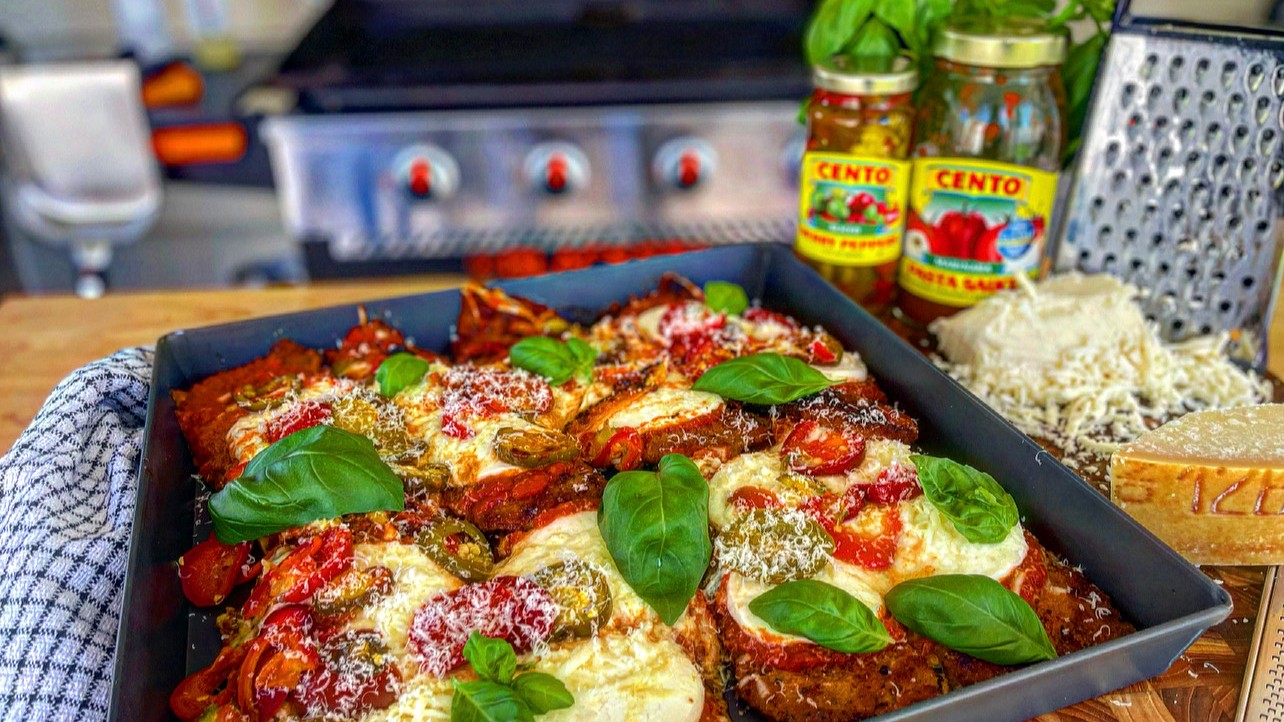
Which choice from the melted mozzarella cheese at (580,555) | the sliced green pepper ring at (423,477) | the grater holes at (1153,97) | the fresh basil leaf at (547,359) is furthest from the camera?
the grater holes at (1153,97)

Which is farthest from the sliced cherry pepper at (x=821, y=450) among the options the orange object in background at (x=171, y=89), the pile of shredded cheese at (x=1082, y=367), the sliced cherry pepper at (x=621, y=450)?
the orange object in background at (x=171, y=89)

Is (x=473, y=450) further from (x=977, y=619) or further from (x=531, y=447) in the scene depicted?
(x=977, y=619)

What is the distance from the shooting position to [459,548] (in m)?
1.31

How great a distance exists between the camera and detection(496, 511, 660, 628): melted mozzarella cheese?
117 cm

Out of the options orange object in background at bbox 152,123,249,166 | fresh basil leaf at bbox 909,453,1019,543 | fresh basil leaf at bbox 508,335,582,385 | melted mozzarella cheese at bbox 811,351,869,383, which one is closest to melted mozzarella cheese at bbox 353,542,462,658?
fresh basil leaf at bbox 508,335,582,385

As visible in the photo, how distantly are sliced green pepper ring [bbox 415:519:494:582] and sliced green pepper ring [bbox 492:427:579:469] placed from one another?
12 cm

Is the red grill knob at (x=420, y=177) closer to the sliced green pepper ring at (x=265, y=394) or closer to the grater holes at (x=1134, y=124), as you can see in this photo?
the sliced green pepper ring at (x=265, y=394)

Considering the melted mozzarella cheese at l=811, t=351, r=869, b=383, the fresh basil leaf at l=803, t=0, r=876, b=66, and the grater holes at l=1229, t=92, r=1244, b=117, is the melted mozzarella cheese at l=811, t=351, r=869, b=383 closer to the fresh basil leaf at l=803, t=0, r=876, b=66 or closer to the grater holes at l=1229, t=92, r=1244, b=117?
the fresh basil leaf at l=803, t=0, r=876, b=66

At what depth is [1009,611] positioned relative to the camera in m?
1.12

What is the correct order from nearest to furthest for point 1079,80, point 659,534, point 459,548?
1. point 659,534
2. point 459,548
3. point 1079,80

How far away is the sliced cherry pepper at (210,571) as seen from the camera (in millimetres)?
1306

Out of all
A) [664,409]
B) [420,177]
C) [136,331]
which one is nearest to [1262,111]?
[664,409]

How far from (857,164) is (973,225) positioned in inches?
10.6

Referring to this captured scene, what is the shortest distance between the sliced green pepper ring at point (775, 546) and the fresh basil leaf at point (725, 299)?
2.05 feet
